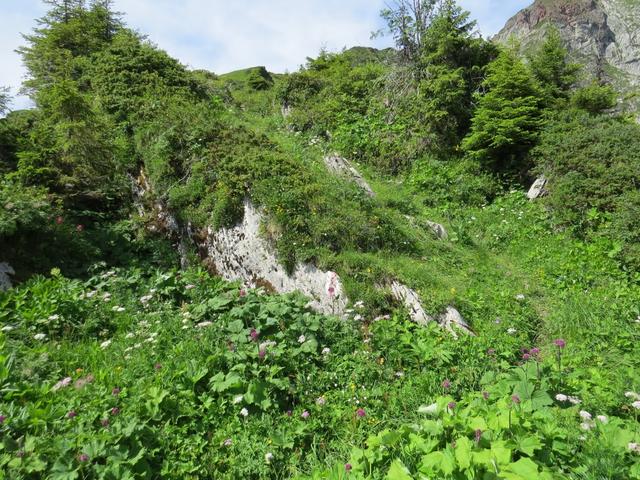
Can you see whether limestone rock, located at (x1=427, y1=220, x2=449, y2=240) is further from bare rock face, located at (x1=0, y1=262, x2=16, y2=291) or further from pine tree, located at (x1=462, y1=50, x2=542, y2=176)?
bare rock face, located at (x1=0, y1=262, x2=16, y2=291)

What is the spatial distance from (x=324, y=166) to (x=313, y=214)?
5.00 meters

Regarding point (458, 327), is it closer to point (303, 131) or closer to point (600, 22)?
point (303, 131)

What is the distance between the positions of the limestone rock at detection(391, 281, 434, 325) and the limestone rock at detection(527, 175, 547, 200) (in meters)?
6.67

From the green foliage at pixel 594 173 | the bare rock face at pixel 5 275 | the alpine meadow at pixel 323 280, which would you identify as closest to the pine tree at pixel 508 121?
the alpine meadow at pixel 323 280

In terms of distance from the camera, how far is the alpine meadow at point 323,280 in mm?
3195

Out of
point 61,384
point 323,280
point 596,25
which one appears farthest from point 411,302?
point 596,25

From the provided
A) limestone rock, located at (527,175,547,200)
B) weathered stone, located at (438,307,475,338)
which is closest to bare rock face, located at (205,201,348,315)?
weathered stone, located at (438,307,475,338)

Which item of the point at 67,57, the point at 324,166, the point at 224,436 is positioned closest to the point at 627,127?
the point at 324,166

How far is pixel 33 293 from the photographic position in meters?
5.46

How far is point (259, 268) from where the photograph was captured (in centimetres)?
710

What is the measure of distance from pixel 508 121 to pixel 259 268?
890 centimetres

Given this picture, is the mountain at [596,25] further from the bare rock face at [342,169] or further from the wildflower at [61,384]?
the wildflower at [61,384]

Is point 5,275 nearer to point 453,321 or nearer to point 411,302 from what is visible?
point 411,302

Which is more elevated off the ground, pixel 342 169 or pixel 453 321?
pixel 342 169
